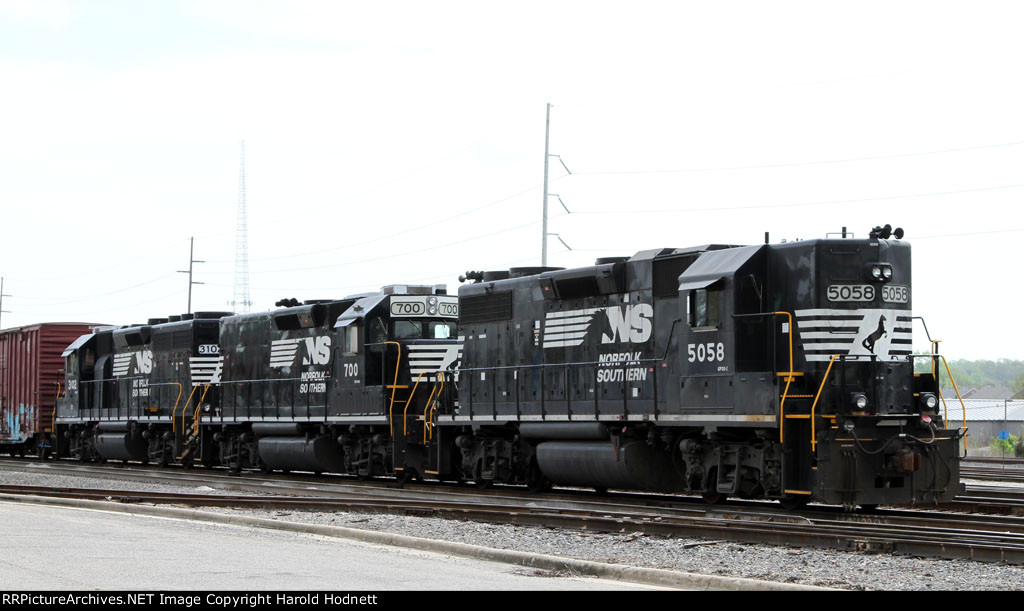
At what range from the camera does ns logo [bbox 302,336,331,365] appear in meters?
25.4

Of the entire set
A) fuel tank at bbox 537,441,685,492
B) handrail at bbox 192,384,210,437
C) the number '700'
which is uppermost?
the number '700'

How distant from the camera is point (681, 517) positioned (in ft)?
47.3

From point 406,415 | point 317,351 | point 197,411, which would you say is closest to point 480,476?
point 406,415

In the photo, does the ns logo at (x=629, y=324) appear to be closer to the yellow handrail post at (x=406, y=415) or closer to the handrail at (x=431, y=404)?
the handrail at (x=431, y=404)

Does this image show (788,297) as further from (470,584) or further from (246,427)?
(246,427)

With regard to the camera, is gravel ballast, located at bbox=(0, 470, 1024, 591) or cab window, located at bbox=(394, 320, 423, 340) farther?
cab window, located at bbox=(394, 320, 423, 340)

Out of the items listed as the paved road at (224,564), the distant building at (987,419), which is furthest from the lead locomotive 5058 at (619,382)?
the distant building at (987,419)

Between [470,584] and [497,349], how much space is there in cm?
1205

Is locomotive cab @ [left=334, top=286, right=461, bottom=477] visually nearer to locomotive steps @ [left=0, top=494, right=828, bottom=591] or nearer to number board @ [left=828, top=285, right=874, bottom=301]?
locomotive steps @ [left=0, top=494, right=828, bottom=591]

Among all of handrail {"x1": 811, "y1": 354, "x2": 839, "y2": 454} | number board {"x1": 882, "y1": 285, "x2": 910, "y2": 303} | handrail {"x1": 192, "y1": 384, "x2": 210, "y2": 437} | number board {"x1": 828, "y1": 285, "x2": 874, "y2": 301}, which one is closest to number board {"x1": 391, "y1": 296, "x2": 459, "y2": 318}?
handrail {"x1": 192, "y1": 384, "x2": 210, "y2": 437}

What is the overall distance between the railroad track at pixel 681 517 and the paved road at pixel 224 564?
8.07 feet

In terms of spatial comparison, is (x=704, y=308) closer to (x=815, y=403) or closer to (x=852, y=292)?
(x=852, y=292)

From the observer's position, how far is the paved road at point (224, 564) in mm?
8945

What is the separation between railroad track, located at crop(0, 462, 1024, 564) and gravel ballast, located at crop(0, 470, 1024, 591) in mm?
177
